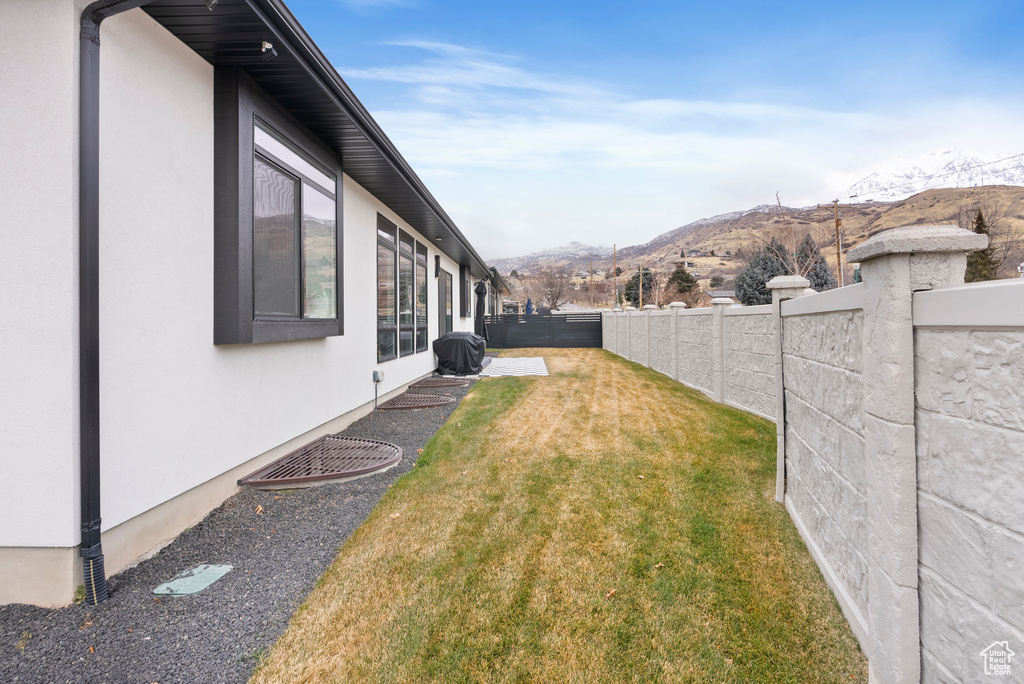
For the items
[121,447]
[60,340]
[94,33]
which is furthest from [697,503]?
[94,33]

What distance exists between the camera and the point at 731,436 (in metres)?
5.53

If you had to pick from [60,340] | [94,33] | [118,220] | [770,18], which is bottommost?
[60,340]

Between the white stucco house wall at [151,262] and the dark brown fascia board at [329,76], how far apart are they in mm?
19

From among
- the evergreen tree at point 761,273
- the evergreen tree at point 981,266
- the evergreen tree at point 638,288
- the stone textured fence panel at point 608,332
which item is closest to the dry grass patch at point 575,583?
the stone textured fence panel at point 608,332

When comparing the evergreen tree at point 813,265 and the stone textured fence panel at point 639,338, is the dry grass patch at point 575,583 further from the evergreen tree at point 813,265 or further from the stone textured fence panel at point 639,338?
the evergreen tree at point 813,265

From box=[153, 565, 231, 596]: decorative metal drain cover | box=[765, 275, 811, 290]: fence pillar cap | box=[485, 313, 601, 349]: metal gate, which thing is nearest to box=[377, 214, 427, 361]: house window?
box=[153, 565, 231, 596]: decorative metal drain cover

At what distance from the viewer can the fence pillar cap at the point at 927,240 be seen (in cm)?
146

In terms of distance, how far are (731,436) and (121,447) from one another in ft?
19.1

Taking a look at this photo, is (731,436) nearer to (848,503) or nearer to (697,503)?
(697,503)

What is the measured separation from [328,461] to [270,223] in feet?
7.63

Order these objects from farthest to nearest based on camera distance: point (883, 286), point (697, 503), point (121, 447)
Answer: point (697, 503) < point (121, 447) < point (883, 286)

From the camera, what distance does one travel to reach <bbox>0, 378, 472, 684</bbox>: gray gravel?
1.85 meters

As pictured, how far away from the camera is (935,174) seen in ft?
355

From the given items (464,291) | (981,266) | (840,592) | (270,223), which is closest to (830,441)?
(840,592)
